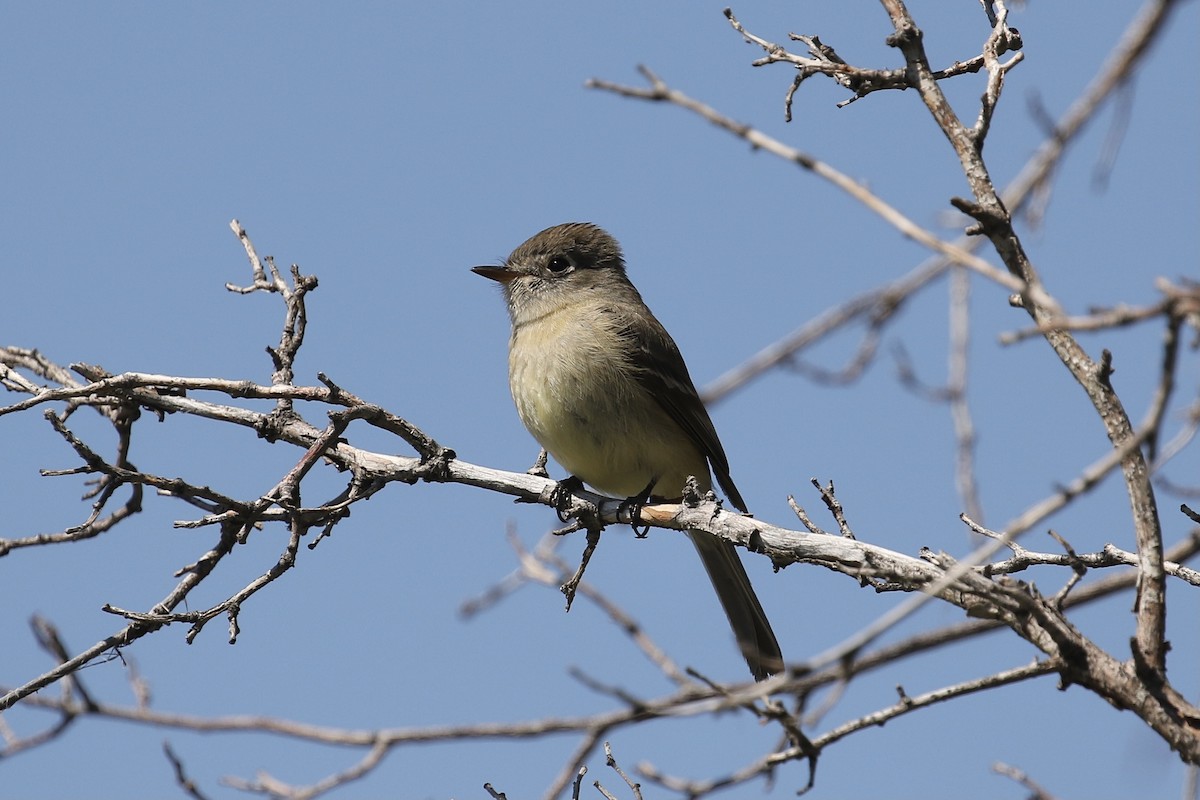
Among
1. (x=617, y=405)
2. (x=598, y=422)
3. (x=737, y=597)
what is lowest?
(x=737, y=597)

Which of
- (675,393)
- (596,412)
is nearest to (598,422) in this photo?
(596,412)

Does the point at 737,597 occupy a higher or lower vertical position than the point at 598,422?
lower

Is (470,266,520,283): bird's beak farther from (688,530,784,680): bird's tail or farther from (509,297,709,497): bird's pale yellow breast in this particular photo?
(688,530,784,680): bird's tail

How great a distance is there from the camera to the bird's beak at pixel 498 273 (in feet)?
25.6

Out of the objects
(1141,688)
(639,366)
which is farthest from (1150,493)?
(639,366)

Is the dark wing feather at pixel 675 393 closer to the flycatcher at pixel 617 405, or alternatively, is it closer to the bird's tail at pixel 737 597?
the flycatcher at pixel 617 405

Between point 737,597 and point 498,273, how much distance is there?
2.58 meters

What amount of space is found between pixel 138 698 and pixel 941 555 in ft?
8.45

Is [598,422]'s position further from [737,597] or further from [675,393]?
[737,597]

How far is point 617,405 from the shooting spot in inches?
263

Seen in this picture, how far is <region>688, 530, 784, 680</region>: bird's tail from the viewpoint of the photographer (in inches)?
259

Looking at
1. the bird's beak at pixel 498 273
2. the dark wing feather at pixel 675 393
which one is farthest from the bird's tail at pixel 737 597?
the bird's beak at pixel 498 273

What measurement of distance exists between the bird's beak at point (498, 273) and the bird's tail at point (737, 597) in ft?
7.10

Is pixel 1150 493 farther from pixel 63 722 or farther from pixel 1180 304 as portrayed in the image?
pixel 63 722
